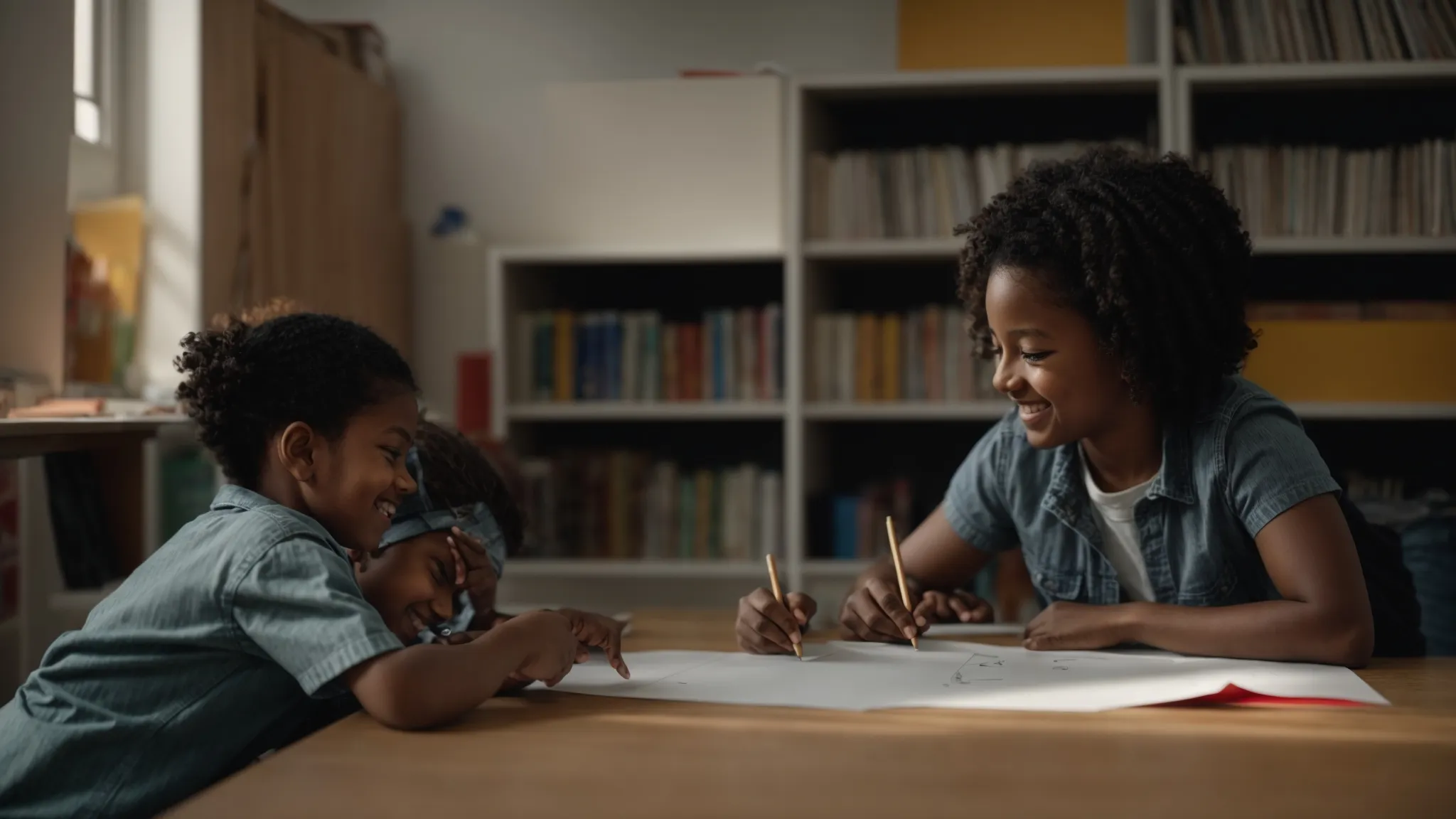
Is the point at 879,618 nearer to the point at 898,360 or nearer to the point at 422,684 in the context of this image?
the point at 422,684

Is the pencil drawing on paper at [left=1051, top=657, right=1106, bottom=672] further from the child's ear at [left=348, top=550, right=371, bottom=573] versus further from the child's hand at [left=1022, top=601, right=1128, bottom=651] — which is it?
the child's ear at [left=348, top=550, right=371, bottom=573]

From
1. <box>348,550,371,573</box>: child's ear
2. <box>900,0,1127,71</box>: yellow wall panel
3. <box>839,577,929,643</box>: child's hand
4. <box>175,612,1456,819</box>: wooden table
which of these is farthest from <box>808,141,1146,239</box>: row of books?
<box>175,612,1456,819</box>: wooden table

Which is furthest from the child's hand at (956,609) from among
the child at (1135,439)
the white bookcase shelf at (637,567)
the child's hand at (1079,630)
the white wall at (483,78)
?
the white wall at (483,78)

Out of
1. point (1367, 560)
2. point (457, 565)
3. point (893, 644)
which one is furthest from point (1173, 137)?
point (457, 565)

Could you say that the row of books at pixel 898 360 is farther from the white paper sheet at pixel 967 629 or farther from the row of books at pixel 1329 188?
the white paper sheet at pixel 967 629

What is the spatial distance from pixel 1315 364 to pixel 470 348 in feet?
7.33

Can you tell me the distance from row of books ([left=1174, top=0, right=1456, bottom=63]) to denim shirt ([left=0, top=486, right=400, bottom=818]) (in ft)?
8.58

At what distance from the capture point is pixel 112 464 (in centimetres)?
203

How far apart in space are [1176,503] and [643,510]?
2.03m

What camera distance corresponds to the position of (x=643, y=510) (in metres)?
3.33

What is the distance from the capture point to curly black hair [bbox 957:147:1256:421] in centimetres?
141

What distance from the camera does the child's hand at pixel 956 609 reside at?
1566 millimetres

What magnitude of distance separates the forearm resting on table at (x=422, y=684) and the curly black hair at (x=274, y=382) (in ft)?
1.06

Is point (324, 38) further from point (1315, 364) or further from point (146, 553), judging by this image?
point (1315, 364)
